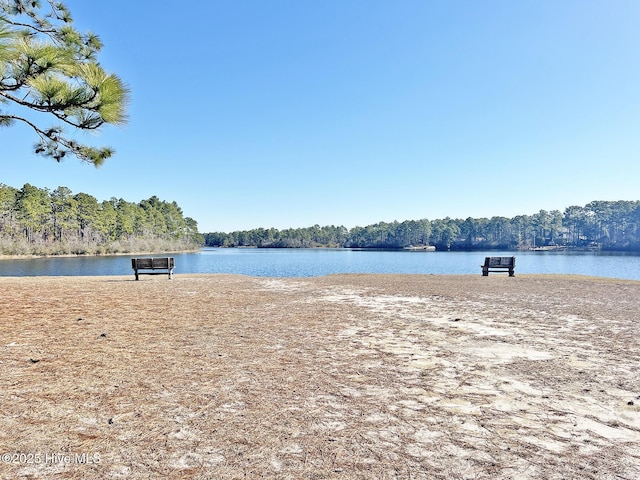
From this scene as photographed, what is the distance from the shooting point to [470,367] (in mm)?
4355

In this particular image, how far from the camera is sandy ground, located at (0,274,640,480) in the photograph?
2404 millimetres

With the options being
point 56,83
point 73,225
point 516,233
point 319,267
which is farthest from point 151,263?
point 516,233

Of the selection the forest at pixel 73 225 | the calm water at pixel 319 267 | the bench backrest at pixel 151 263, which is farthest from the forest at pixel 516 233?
the bench backrest at pixel 151 263

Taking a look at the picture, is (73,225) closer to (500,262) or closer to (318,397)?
(500,262)

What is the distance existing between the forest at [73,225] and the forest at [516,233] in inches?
3544

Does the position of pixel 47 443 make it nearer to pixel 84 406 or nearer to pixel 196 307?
pixel 84 406

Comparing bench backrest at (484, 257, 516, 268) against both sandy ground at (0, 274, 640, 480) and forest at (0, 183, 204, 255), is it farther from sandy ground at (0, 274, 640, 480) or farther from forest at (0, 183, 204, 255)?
forest at (0, 183, 204, 255)

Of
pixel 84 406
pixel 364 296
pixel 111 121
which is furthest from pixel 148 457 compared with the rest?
pixel 364 296

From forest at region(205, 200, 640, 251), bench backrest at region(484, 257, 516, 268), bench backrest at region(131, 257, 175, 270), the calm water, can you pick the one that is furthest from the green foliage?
forest at region(205, 200, 640, 251)

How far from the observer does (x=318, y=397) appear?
345 cm

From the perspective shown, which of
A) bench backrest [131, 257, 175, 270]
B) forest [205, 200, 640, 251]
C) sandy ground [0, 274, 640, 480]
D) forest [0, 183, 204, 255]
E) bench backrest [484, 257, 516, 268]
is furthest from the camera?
forest [205, 200, 640, 251]

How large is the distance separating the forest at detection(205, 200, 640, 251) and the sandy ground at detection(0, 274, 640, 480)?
150 meters

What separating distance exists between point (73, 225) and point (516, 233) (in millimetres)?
156216

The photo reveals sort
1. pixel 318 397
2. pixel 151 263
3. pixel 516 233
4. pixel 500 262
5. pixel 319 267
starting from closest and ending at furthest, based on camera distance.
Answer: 1. pixel 318 397
2. pixel 151 263
3. pixel 500 262
4. pixel 319 267
5. pixel 516 233
